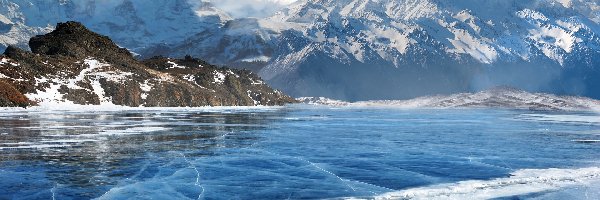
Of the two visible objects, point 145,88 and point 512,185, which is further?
point 145,88

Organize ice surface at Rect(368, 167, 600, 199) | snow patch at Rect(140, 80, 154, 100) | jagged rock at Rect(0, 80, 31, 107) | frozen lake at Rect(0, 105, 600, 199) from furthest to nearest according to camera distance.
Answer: snow patch at Rect(140, 80, 154, 100)
jagged rock at Rect(0, 80, 31, 107)
frozen lake at Rect(0, 105, 600, 199)
ice surface at Rect(368, 167, 600, 199)

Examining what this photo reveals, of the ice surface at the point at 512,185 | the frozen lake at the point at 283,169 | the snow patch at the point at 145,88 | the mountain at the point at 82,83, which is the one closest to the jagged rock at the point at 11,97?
the mountain at the point at 82,83

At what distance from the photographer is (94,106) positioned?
14250 centimetres

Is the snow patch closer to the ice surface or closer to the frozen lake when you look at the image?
the frozen lake

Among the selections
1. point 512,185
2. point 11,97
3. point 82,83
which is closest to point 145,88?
point 82,83

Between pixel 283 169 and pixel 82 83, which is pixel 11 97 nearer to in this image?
pixel 82 83

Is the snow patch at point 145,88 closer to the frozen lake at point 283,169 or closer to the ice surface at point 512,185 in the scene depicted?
the frozen lake at point 283,169

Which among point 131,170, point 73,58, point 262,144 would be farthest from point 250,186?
point 73,58

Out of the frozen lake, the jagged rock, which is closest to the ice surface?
the frozen lake

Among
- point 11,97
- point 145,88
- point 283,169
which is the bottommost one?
point 283,169

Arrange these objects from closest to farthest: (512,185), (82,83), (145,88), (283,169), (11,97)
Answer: (512,185) < (283,169) < (11,97) < (82,83) < (145,88)

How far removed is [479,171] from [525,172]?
2.42 m

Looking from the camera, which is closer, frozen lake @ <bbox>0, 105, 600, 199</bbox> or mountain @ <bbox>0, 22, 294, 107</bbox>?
frozen lake @ <bbox>0, 105, 600, 199</bbox>

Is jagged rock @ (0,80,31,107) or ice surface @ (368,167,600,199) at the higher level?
jagged rock @ (0,80,31,107)
